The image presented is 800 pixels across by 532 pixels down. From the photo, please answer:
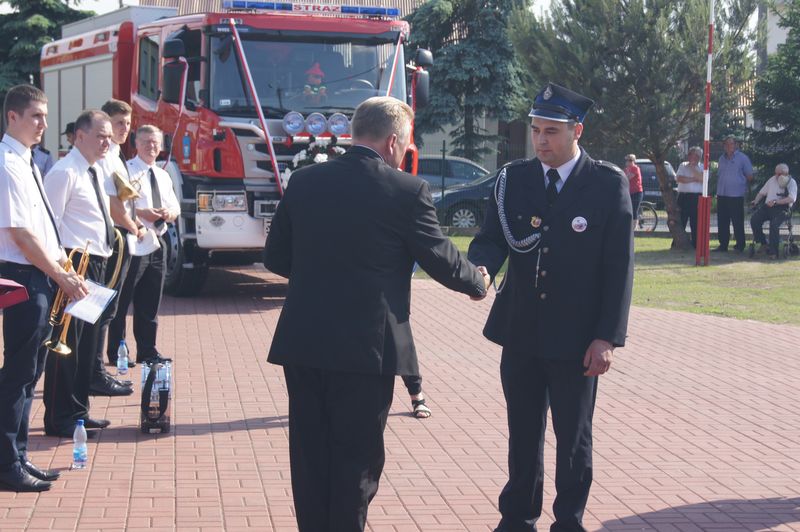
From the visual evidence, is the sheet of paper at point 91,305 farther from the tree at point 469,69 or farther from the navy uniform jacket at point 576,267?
the tree at point 469,69

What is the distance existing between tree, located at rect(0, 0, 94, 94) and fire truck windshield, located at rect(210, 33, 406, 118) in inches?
974

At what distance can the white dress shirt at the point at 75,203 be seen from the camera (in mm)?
6723

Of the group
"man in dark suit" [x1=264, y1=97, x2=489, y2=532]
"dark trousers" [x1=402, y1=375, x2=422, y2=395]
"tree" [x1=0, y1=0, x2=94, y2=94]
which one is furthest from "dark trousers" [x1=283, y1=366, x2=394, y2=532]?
"tree" [x1=0, y1=0, x2=94, y2=94]

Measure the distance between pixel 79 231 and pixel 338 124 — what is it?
6167 millimetres

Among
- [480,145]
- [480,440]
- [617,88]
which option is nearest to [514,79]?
[480,145]

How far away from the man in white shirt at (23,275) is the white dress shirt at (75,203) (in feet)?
2.82

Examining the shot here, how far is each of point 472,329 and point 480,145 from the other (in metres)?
23.5

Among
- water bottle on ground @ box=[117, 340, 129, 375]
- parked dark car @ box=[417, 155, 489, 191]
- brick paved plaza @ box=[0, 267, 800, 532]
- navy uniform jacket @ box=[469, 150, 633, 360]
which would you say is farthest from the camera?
parked dark car @ box=[417, 155, 489, 191]

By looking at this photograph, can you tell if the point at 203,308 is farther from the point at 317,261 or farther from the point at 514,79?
the point at 514,79

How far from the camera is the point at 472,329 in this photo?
39.0 feet

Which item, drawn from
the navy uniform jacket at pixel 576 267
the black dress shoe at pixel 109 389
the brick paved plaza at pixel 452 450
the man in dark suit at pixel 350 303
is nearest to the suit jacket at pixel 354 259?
the man in dark suit at pixel 350 303

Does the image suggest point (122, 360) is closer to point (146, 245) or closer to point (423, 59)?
point (146, 245)

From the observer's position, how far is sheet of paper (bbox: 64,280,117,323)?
6074 mm

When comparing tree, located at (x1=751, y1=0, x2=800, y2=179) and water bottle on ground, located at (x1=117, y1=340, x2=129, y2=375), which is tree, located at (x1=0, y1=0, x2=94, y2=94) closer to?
tree, located at (x1=751, y1=0, x2=800, y2=179)
